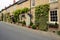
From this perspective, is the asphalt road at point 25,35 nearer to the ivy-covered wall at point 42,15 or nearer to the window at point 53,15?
the ivy-covered wall at point 42,15

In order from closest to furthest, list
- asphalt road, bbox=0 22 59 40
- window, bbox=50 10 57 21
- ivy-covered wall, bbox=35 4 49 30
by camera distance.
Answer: asphalt road, bbox=0 22 59 40 → ivy-covered wall, bbox=35 4 49 30 → window, bbox=50 10 57 21

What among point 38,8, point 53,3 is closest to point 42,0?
point 38,8

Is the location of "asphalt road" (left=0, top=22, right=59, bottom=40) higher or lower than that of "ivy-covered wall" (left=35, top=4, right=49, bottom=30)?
lower

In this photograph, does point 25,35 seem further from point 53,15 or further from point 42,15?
point 42,15

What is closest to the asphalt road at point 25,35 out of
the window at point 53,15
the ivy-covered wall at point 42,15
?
the ivy-covered wall at point 42,15

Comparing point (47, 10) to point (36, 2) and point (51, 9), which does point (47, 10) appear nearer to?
point (51, 9)

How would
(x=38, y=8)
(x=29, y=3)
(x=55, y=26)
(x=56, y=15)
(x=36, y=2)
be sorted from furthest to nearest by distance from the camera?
(x=29, y=3) → (x=36, y=2) → (x=38, y=8) → (x=56, y=15) → (x=55, y=26)

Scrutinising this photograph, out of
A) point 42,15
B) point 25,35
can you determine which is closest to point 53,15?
point 42,15

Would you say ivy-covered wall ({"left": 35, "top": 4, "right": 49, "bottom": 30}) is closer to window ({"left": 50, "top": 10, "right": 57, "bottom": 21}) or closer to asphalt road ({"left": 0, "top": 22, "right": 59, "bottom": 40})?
window ({"left": 50, "top": 10, "right": 57, "bottom": 21})

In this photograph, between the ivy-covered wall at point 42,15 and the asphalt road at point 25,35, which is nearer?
the asphalt road at point 25,35

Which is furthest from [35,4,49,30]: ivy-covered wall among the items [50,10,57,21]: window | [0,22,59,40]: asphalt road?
[0,22,59,40]: asphalt road

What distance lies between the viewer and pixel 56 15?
2775cm

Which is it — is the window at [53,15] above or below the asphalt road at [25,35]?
above

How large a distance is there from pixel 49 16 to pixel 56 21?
5.61 ft
